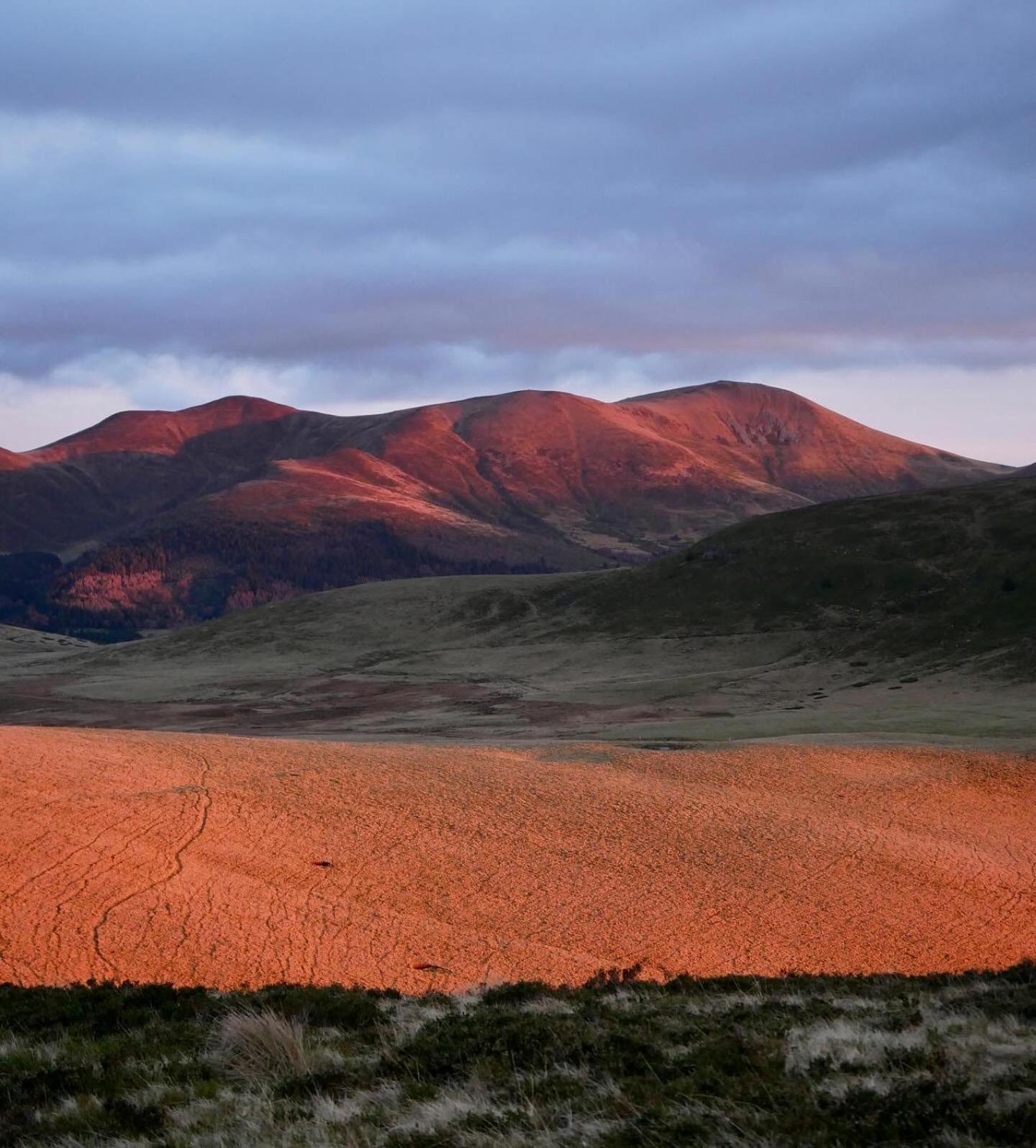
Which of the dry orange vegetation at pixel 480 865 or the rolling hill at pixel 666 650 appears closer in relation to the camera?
the dry orange vegetation at pixel 480 865

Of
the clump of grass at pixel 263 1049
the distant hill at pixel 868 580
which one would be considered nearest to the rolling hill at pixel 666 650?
the distant hill at pixel 868 580

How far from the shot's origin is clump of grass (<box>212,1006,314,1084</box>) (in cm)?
910

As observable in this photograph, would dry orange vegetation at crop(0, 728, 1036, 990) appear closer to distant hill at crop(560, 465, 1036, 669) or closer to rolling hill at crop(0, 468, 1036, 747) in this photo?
rolling hill at crop(0, 468, 1036, 747)

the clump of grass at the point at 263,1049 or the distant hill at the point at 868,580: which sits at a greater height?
the distant hill at the point at 868,580

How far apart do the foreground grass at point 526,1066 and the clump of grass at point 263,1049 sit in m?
0.02

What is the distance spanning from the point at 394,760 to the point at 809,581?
70.7 meters

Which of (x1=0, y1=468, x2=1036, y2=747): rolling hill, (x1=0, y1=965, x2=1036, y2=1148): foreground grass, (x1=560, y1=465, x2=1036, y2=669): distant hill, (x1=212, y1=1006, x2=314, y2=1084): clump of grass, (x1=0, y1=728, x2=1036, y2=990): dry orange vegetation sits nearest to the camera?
(x1=0, y1=965, x2=1036, y2=1148): foreground grass

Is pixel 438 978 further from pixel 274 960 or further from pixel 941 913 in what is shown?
pixel 941 913

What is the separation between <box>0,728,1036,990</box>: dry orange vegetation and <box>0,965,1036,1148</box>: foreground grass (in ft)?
10.2

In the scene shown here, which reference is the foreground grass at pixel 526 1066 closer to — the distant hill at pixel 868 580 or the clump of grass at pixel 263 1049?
the clump of grass at pixel 263 1049

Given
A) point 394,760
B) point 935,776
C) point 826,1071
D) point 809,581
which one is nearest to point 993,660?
point 809,581

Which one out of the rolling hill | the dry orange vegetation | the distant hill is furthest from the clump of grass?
the distant hill

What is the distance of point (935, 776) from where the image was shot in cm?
2823

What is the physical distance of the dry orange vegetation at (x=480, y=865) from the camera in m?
16.0
